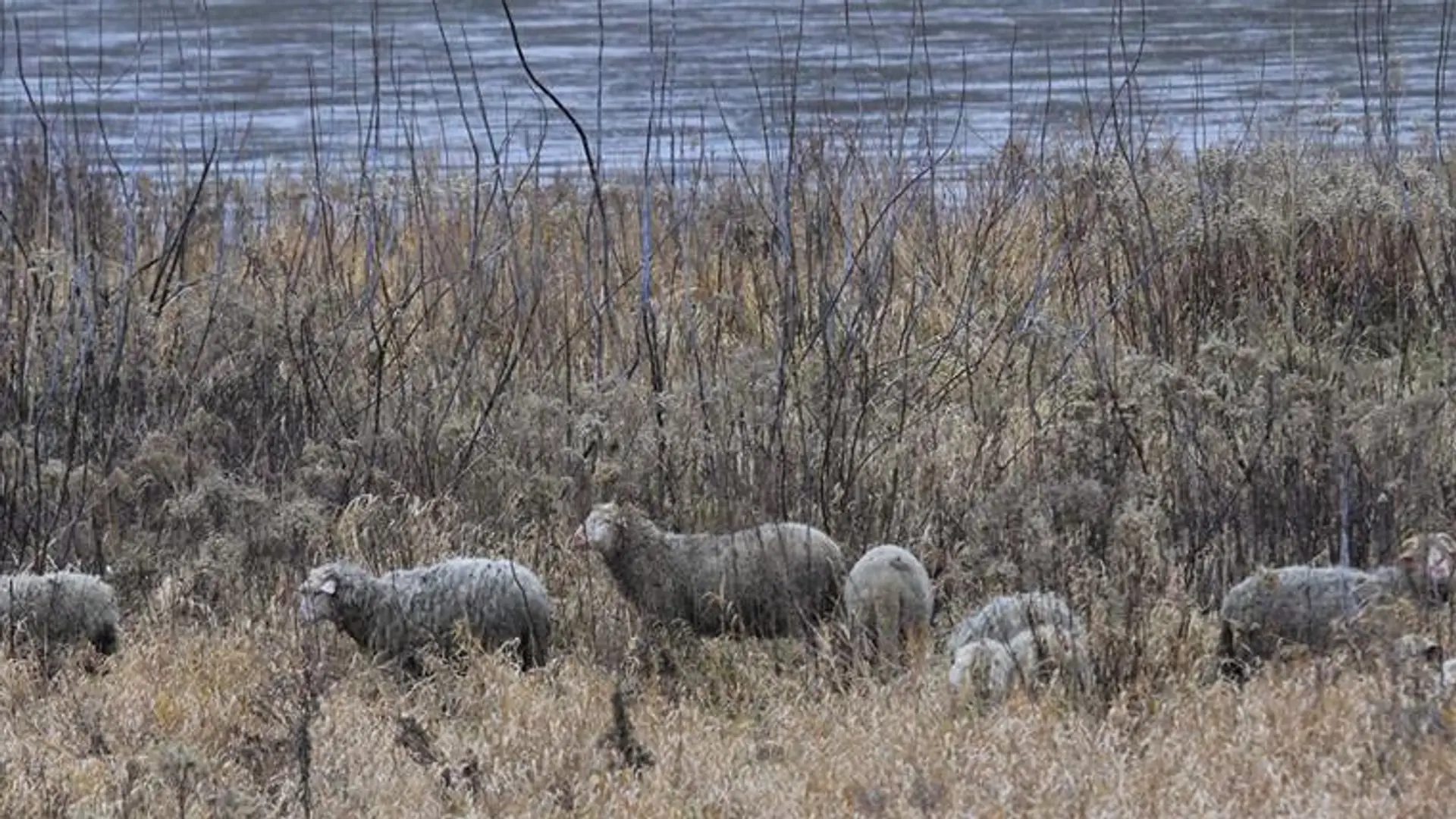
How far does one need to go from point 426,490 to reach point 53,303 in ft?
7.91

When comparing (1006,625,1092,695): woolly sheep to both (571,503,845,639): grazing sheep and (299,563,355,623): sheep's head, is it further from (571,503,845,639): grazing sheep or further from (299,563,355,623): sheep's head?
(299,563,355,623): sheep's head

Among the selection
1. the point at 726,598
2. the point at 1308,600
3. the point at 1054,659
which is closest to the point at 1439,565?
the point at 1308,600

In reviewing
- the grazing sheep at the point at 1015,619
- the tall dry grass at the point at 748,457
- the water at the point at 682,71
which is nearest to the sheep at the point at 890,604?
the grazing sheep at the point at 1015,619

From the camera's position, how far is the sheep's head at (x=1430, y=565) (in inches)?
242

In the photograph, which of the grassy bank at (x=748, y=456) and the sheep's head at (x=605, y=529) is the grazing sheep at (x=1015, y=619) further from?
the sheep's head at (x=605, y=529)

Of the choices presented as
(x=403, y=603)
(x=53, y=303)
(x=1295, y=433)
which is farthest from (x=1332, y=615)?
(x=53, y=303)

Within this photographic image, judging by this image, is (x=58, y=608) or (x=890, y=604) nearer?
(x=890, y=604)

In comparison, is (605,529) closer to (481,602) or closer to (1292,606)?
(481,602)

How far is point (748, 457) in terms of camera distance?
7.70 metres

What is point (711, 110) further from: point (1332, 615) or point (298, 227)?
point (1332, 615)

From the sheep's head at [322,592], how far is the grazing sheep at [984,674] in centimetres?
161

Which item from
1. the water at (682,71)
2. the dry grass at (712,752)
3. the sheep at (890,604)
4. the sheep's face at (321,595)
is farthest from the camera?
the water at (682,71)

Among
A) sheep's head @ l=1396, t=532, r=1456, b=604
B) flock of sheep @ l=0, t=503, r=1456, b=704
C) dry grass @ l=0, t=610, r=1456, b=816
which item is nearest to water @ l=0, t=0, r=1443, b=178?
sheep's head @ l=1396, t=532, r=1456, b=604

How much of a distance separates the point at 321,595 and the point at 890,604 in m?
1.44
